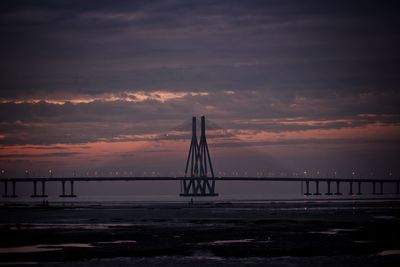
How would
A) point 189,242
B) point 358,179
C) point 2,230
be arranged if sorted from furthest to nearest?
point 358,179 → point 2,230 → point 189,242

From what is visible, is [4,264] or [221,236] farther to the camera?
[221,236]

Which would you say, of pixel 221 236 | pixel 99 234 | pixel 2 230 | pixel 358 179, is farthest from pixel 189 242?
pixel 358 179

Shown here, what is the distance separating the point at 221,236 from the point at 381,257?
1414 centimetres

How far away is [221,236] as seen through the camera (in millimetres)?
47344

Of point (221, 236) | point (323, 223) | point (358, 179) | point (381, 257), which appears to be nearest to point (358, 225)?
point (323, 223)

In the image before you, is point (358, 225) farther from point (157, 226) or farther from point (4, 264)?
point (4, 264)

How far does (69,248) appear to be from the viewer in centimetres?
3997

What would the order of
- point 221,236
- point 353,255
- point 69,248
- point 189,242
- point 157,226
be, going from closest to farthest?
point 353,255 → point 69,248 → point 189,242 → point 221,236 → point 157,226

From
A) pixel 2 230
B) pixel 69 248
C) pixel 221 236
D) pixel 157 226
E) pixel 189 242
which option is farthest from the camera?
pixel 157 226

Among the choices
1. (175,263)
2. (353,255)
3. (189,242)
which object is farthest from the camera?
(189,242)

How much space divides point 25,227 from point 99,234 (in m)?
10.8

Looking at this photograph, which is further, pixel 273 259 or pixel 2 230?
pixel 2 230

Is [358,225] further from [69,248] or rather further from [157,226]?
[69,248]

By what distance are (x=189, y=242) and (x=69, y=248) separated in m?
6.81
